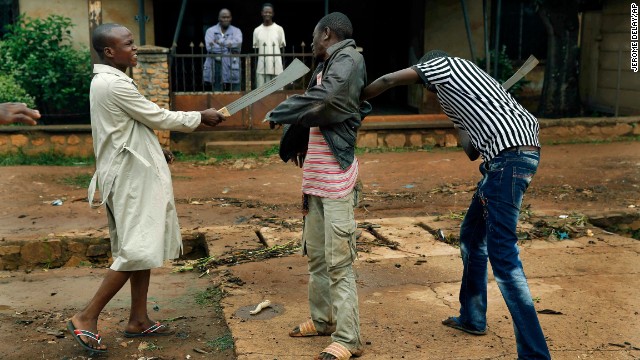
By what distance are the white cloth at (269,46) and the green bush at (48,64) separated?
2.95 meters

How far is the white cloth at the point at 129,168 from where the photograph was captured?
12.9 feet

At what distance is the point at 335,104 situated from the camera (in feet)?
12.1

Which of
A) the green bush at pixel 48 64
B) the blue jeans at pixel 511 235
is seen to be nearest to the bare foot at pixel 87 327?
the blue jeans at pixel 511 235

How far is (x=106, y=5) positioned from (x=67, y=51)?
4.25ft

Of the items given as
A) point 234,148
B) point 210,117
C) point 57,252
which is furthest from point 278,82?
point 234,148

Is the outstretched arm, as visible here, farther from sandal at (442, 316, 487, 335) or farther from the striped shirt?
sandal at (442, 316, 487, 335)

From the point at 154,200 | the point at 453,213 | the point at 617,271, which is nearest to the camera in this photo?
the point at 154,200

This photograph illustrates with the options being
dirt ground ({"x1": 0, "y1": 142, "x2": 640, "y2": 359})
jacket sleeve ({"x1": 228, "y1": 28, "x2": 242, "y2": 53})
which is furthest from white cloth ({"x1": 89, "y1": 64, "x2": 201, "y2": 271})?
jacket sleeve ({"x1": 228, "y1": 28, "x2": 242, "y2": 53})

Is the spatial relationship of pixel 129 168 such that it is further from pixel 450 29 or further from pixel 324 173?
pixel 450 29

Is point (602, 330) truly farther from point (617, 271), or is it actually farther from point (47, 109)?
point (47, 109)

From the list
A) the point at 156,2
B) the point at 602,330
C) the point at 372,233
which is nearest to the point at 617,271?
the point at 602,330

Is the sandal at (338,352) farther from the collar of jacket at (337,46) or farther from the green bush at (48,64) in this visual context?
the green bush at (48,64)

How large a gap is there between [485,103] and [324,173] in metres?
0.90

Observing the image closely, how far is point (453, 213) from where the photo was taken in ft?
23.7
